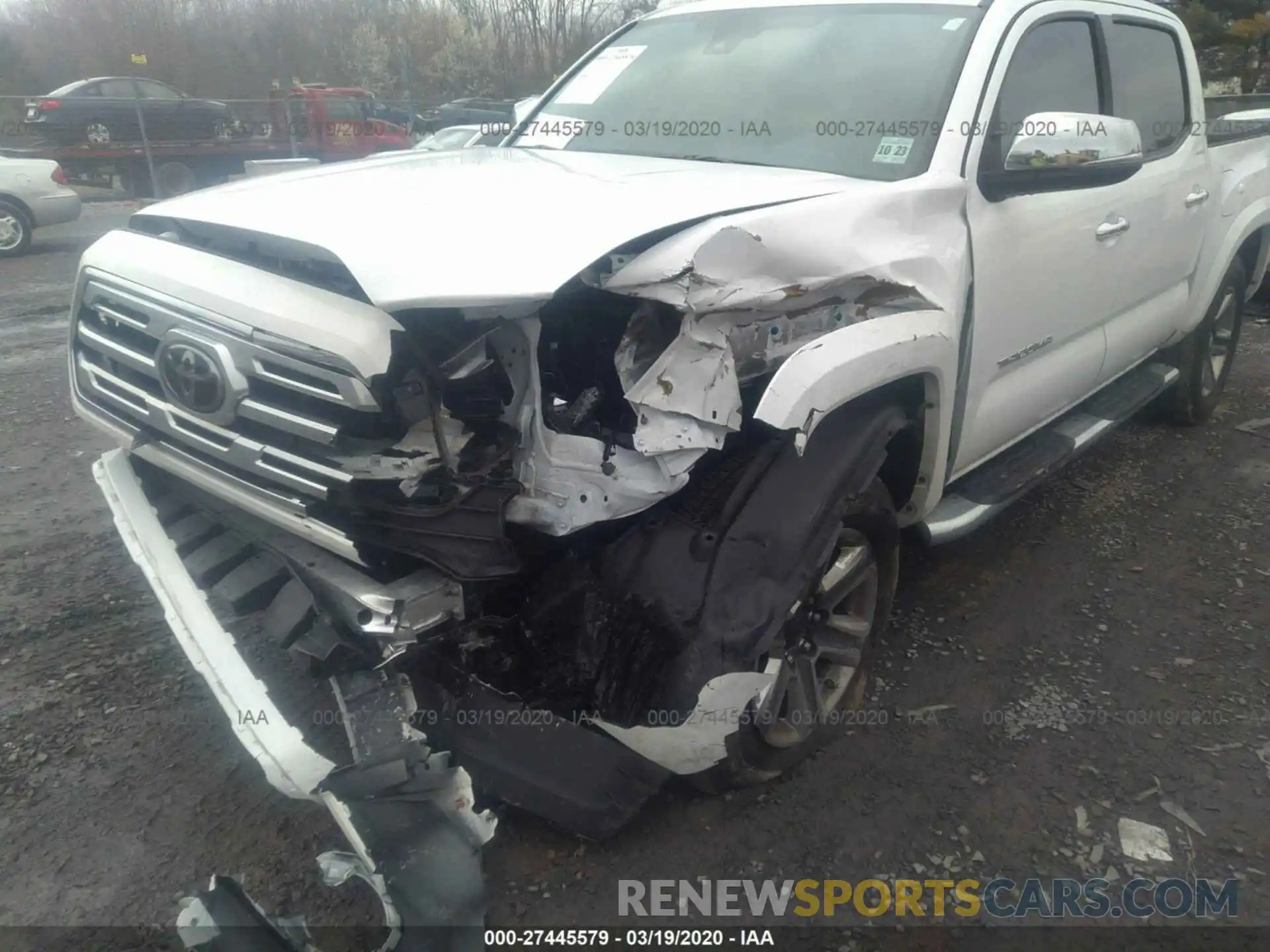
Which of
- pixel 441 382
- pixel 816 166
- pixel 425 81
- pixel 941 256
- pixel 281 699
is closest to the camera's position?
pixel 441 382

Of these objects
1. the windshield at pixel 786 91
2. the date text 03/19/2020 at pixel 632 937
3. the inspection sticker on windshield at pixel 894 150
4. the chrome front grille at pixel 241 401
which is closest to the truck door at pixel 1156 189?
the windshield at pixel 786 91

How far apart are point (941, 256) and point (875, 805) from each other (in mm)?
1490

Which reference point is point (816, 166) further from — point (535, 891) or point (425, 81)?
point (425, 81)

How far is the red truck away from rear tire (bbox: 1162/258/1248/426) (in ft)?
40.4

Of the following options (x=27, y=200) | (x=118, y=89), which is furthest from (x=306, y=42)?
(x=27, y=200)

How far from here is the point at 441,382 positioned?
6.21ft

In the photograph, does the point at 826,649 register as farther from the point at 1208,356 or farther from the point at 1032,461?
the point at 1208,356

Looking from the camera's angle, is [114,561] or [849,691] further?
[114,561]

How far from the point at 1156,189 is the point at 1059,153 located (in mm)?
1245

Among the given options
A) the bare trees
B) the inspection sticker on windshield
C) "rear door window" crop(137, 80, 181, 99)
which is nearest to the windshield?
the inspection sticker on windshield

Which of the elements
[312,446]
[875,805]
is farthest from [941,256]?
[312,446]

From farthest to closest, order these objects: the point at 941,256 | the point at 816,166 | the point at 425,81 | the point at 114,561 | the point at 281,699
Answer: the point at 425,81 < the point at 114,561 < the point at 816,166 < the point at 941,256 < the point at 281,699

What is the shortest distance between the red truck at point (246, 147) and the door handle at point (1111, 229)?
12.9 meters

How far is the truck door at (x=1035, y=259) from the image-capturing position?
8.90ft
